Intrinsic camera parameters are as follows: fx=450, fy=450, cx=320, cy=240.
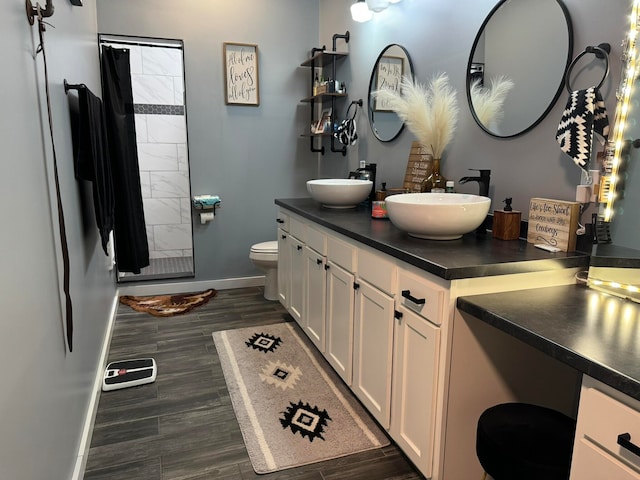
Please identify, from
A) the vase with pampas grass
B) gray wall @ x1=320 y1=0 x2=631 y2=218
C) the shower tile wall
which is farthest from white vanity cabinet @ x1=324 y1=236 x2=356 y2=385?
the shower tile wall

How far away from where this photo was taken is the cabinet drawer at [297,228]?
2.82 meters

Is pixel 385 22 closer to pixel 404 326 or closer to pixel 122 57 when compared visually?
pixel 122 57

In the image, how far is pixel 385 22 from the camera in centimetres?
293

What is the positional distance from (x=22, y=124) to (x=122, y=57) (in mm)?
2340

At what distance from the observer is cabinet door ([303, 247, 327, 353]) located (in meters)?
2.52

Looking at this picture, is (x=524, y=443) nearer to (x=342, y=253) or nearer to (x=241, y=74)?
(x=342, y=253)

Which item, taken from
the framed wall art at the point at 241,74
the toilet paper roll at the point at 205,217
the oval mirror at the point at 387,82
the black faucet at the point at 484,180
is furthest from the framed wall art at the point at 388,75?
the toilet paper roll at the point at 205,217

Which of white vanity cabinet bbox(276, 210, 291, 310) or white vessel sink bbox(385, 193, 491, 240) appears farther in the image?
white vanity cabinet bbox(276, 210, 291, 310)

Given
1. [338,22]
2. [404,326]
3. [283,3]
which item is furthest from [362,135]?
[404,326]

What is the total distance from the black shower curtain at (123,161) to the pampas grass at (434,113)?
1.68 m

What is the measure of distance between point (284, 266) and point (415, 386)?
178cm

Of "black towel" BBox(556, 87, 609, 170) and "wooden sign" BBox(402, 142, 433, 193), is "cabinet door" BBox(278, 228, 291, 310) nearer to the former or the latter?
"wooden sign" BBox(402, 142, 433, 193)

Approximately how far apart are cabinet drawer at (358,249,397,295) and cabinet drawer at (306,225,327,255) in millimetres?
444

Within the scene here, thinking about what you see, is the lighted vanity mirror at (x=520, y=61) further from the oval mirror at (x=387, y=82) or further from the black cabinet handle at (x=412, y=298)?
the black cabinet handle at (x=412, y=298)
